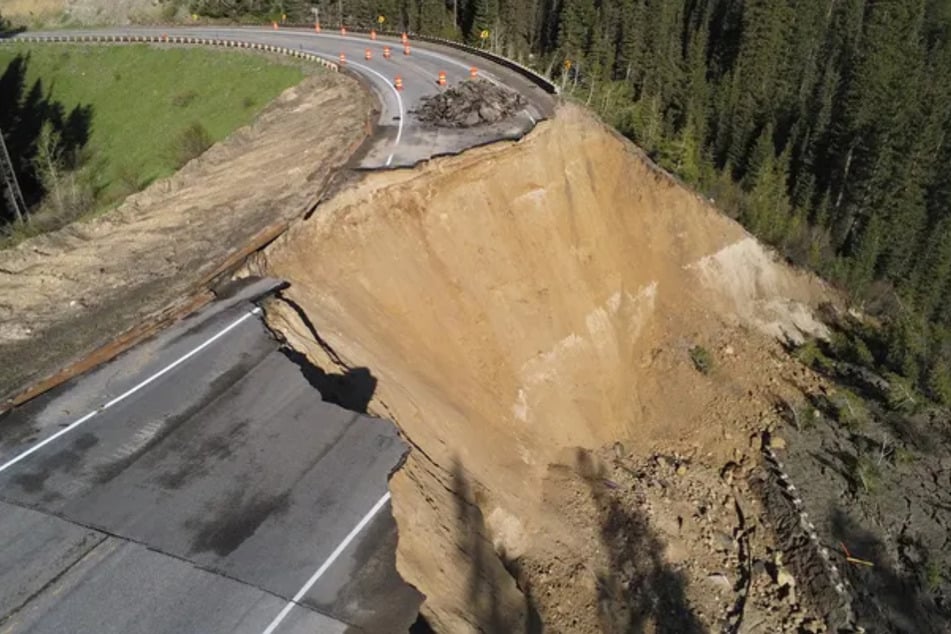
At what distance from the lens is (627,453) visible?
2078 cm

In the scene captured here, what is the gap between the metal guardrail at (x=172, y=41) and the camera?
3145cm

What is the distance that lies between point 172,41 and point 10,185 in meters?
12.2

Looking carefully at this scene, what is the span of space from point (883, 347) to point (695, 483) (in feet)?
38.3

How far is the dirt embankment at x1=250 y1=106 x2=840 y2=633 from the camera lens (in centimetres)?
1541

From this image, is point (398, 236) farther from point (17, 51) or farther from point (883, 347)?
point (17, 51)

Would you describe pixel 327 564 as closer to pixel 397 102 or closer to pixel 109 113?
pixel 397 102

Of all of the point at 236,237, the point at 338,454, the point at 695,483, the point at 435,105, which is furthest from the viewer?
the point at 435,105

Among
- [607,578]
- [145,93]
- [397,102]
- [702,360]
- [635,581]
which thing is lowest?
[635,581]

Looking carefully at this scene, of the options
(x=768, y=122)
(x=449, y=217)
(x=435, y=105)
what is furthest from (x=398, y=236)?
(x=768, y=122)

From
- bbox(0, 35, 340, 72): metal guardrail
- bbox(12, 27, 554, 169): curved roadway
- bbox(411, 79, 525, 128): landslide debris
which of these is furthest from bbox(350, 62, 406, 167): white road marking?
bbox(0, 35, 340, 72): metal guardrail

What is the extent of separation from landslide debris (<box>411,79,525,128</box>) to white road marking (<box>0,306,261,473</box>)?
449 inches

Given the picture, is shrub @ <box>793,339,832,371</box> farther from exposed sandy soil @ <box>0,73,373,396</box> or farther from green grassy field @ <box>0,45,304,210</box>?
green grassy field @ <box>0,45,304,210</box>

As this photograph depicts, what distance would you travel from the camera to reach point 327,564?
8.87 m

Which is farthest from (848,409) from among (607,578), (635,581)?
(607,578)
